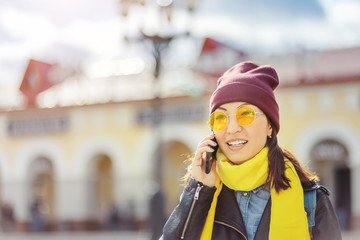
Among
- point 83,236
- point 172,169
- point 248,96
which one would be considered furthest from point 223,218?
Result: point 172,169

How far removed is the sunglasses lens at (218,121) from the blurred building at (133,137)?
54.2 feet

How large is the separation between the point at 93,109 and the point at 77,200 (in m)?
3.66

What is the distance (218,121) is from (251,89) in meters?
0.20

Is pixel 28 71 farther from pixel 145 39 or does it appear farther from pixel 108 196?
pixel 145 39

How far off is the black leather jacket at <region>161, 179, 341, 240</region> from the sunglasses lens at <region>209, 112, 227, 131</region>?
10.7 inches

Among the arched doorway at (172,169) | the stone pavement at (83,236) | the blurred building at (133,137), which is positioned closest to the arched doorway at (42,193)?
the blurred building at (133,137)

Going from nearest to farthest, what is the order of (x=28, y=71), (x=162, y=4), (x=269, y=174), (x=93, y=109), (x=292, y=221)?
1. (x=292, y=221)
2. (x=269, y=174)
3. (x=162, y=4)
4. (x=93, y=109)
5. (x=28, y=71)

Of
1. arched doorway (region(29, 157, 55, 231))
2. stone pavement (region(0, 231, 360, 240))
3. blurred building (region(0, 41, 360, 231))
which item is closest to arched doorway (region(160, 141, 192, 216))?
blurred building (region(0, 41, 360, 231))

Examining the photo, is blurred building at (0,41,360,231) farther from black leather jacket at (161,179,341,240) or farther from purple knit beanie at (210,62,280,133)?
black leather jacket at (161,179,341,240)

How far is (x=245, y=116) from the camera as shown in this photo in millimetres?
2531

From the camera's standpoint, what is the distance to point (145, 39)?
11.5 metres

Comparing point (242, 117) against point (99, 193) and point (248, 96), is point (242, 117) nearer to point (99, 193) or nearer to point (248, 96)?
point (248, 96)

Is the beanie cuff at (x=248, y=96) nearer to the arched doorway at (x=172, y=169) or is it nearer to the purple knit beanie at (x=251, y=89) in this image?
the purple knit beanie at (x=251, y=89)

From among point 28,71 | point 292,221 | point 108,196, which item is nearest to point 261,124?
point 292,221
